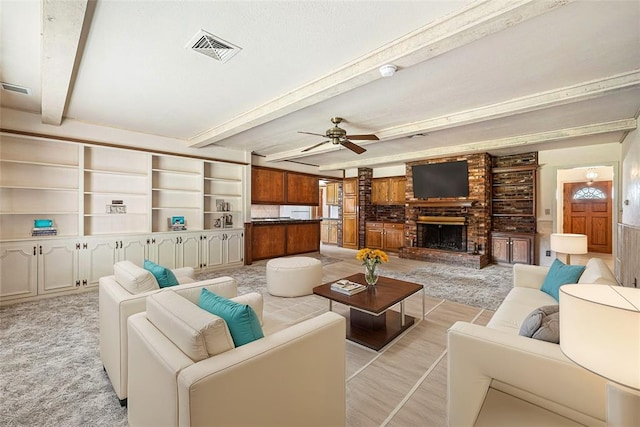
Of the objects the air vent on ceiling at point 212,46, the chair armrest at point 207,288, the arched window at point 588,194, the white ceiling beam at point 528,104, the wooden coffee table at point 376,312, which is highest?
the air vent on ceiling at point 212,46

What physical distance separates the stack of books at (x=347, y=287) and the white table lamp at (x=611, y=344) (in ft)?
6.77

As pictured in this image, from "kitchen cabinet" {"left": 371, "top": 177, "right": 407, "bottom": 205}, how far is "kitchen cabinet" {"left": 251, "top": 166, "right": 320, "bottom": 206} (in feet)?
6.12

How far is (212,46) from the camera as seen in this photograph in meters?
2.37

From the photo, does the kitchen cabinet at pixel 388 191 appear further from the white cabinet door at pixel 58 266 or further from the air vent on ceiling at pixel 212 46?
the white cabinet door at pixel 58 266

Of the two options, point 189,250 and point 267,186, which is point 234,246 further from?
point 267,186

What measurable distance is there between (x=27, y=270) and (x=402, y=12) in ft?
18.0

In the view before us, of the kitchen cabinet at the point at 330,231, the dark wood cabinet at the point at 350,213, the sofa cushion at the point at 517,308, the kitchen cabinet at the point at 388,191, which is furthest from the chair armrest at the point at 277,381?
the kitchen cabinet at the point at 330,231

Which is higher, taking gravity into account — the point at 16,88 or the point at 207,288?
the point at 16,88

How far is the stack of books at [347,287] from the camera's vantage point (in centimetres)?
292

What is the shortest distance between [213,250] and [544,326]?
547cm

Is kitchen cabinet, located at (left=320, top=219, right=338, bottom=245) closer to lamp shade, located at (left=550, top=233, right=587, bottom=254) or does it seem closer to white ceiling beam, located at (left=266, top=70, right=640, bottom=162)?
white ceiling beam, located at (left=266, top=70, right=640, bottom=162)

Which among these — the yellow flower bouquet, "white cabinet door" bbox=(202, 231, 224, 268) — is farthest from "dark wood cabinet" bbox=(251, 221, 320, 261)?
the yellow flower bouquet

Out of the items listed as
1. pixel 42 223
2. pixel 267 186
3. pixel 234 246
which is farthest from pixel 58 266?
pixel 267 186

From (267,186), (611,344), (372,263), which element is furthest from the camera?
(267,186)
